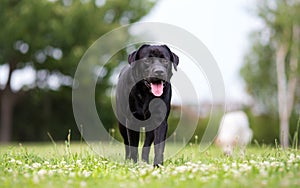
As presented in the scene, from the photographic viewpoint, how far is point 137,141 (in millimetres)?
6391

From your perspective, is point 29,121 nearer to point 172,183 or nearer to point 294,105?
point 294,105

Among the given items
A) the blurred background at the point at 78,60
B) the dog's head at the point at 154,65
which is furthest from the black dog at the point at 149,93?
the blurred background at the point at 78,60

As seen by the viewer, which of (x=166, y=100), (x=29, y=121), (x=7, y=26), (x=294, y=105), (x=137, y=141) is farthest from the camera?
(x=294, y=105)

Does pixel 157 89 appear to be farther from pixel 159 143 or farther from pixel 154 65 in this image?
pixel 159 143

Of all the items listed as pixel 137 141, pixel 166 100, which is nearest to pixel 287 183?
pixel 166 100

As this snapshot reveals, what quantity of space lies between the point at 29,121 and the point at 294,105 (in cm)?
1482

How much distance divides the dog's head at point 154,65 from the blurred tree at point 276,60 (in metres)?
18.4

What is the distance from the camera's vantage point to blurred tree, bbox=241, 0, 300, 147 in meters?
24.8

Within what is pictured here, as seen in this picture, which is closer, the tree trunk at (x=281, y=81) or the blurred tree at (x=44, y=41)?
the blurred tree at (x=44, y=41)

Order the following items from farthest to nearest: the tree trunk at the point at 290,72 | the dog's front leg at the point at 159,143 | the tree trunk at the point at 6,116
Result: the tree trunk at the point at 290,72 < the tree trunk at the point at 6,116 < the dog's front leg at the point at 159,143

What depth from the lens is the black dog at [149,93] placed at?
18.6 feet

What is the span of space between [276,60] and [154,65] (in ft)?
71.3

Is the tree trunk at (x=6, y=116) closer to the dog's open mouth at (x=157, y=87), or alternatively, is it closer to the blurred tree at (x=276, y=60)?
the blurred tree at (x=276, y=60)

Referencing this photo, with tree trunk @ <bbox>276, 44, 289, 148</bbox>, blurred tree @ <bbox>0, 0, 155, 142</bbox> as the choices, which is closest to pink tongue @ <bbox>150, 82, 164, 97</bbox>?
blurred tree @ <bbox>0, 0, 155, 142</bbox>
